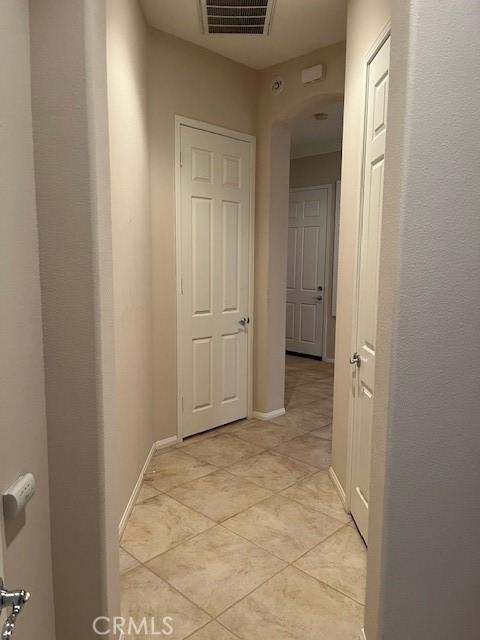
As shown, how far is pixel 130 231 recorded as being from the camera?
8.25 feet

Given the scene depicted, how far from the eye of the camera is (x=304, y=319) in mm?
6762

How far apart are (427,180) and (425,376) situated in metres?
0.57

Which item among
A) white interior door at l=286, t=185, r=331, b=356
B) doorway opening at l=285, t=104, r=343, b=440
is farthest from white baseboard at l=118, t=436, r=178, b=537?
white interior door at l=286, t=185, r=331, b=356

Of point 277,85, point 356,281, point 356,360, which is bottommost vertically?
point 356,360

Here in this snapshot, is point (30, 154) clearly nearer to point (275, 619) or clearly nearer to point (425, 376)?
point (425, 376)

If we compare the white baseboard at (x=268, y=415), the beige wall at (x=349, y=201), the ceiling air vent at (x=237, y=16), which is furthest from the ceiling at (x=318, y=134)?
the white baseboard at (x=268, y=415)

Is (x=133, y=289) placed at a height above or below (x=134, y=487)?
above

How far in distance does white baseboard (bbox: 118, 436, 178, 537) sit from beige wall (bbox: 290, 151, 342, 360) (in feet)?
11.5

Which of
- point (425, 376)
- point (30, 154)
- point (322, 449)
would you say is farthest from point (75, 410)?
point (322, 449)

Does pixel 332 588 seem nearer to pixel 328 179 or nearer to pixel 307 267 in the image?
pixel 307 267

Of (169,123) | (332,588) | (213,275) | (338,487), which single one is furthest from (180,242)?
(332,588)

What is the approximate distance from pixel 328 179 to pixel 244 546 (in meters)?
5.21

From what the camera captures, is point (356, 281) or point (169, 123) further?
point (169, 123)

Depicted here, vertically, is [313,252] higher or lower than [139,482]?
higher
